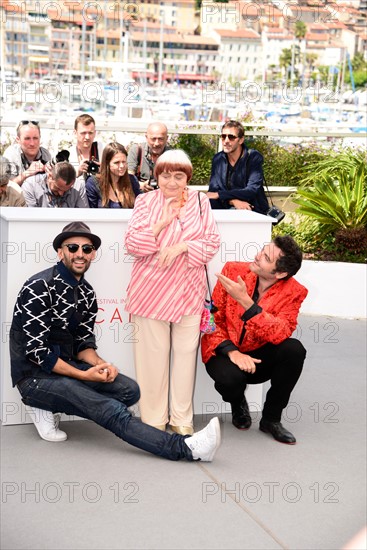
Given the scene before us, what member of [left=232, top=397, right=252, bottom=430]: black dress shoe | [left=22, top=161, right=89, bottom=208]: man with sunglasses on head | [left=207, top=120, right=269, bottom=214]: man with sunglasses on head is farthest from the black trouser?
[left=207, top=120, right=269, bottom=214]: man with sunglasses on head

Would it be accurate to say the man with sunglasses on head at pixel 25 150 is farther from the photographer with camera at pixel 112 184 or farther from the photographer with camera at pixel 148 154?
the photographer with camera at pixel 112 184

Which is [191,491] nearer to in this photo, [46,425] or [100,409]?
[100,409]

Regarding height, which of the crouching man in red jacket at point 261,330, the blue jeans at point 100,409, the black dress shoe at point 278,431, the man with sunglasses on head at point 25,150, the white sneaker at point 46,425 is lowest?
the black dress shoe at point 278,431

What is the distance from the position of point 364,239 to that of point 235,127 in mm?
2106

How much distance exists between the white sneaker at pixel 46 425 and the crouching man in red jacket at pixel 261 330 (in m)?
0.92

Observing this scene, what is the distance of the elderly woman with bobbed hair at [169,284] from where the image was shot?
5297 mm

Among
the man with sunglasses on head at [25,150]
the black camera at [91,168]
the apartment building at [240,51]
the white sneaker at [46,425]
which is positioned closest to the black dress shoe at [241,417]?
the white sneaker at [46,425]

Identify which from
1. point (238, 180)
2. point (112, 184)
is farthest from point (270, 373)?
point (238, 180)

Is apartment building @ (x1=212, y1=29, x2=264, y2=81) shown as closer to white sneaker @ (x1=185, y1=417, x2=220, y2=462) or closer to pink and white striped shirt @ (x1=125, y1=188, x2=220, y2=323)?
pink and white striped shirt @ (x1=125, y1=188, x2=220, y2=323)

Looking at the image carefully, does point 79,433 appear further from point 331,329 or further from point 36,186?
point 331,329

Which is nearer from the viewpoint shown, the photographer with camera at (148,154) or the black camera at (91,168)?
the black camera at (91,168)

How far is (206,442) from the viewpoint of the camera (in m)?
4.99

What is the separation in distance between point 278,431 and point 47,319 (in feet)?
4.93

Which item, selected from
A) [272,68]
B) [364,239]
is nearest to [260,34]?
[272,68]
